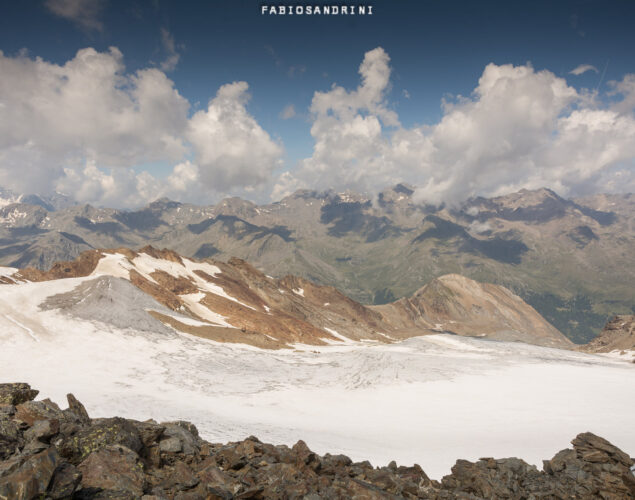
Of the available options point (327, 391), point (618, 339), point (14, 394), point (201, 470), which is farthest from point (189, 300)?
point (618, 339)

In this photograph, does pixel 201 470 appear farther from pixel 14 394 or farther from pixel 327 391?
pixel 327 391

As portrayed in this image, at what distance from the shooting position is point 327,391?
3634cm

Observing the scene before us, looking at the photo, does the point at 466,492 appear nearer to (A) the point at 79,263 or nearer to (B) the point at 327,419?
(B) the point at 327,419

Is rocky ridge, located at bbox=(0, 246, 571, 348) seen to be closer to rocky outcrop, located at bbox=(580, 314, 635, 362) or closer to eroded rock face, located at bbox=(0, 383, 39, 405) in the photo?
eroded rock face, located at bbox=(0, 383, 39, 405)

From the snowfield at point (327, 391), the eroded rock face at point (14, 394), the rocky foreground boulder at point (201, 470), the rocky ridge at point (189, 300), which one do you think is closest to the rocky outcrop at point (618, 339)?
the rocky ridge at point (189, 300)

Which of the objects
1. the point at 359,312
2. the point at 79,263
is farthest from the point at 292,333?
the point at 359,312

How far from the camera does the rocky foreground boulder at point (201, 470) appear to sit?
25.1ft

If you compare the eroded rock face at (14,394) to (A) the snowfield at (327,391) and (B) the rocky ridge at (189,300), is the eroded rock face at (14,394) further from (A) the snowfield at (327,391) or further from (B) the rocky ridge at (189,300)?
(B) the rocky ridge at (189,300)

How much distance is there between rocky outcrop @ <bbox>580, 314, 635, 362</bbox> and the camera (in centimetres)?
14145

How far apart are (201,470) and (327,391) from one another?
26869 mm

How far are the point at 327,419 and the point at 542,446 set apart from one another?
15.6m

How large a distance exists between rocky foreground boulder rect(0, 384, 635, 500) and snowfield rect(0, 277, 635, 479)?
456 cm

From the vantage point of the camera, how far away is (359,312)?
182125 mm

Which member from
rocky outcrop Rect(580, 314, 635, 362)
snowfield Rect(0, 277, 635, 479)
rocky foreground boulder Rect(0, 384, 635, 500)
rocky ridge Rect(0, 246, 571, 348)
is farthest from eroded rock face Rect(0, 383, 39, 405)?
rocky outcrop Rect(580, 314, 635, 362)
